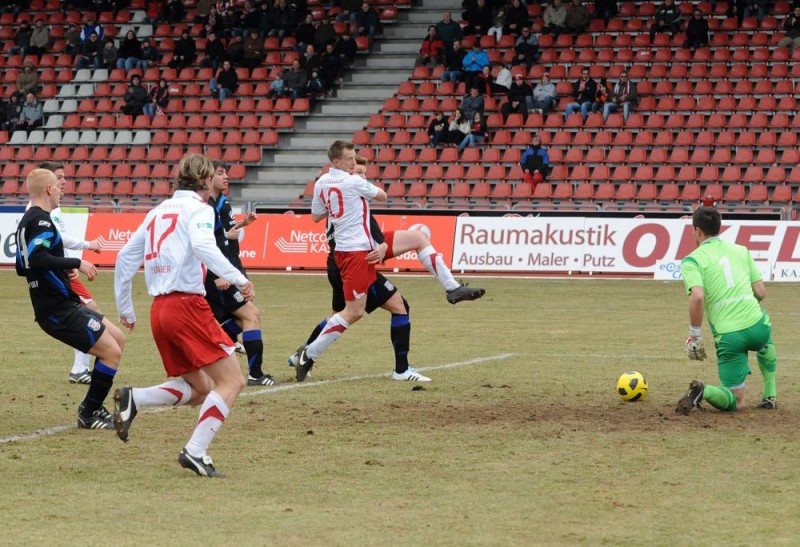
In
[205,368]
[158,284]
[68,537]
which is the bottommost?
[68,537]

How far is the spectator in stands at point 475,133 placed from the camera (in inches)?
1325

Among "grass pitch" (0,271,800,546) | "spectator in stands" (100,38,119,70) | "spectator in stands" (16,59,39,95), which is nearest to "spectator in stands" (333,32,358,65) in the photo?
"spectator in stands" (100,38,119,70)

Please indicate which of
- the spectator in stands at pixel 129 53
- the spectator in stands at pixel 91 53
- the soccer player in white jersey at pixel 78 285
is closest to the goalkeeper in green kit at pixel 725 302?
the soccer player in white jersey at pixel 78 285

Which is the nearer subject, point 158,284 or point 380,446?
point 158,284

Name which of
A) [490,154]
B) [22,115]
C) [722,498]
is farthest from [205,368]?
[22,115]

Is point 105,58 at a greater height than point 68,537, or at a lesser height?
greater

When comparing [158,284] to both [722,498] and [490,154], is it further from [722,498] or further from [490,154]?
[490,154]

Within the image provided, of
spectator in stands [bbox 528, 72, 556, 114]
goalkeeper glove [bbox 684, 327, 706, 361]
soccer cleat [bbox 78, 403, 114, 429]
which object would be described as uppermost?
spectator in stands [bbox 528, 72, 556, 114]

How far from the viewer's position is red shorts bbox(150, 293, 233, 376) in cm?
751

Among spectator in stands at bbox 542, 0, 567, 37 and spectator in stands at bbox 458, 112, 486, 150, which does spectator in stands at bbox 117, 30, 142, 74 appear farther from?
spectator in stands at bbox 542, 0, 567, 37

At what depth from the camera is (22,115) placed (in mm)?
38906

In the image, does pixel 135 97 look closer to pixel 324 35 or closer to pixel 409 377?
pixel 324 35

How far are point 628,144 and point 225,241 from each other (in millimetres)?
22264

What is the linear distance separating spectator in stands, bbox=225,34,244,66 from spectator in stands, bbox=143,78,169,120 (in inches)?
84.7
